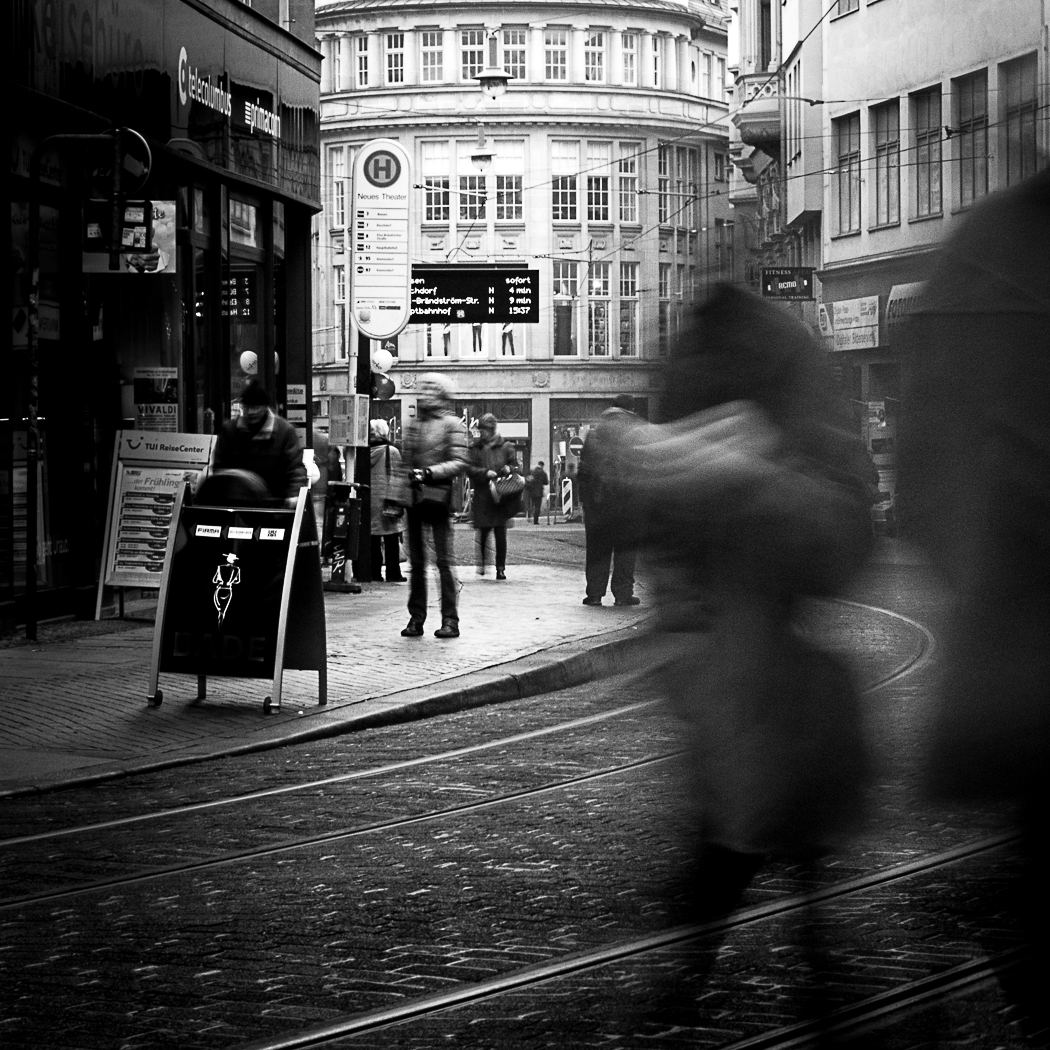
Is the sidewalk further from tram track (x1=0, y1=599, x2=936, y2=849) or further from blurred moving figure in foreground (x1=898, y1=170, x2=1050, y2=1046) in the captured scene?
blurred moving figure in foreground (x1=898, y1=170, x2=1050, y2=1046)

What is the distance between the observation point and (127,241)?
555 inches

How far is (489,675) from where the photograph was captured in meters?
11.3

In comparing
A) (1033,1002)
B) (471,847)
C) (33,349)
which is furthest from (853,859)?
(33,349)

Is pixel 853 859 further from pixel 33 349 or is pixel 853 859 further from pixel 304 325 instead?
pixel 304 325

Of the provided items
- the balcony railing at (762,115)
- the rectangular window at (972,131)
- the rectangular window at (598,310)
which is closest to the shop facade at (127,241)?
the rectangular window at (972,131)

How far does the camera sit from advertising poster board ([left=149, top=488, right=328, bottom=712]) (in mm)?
9945

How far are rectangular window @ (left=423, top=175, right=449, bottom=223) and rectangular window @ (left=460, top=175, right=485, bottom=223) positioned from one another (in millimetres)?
668

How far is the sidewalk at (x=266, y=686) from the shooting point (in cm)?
875

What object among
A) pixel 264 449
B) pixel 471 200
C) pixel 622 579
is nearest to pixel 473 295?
pixel 622 579

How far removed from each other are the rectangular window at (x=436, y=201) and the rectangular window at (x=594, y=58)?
293 inches

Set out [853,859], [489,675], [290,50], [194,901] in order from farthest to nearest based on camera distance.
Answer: [290,50] < [489,675] < [853,859] < [194,901]

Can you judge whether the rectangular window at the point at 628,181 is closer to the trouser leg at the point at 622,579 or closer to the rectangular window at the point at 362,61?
the rectangular window at the point at 362,61

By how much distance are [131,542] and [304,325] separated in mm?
7158

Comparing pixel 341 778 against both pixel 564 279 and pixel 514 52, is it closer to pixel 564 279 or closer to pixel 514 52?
pixel 564 279
